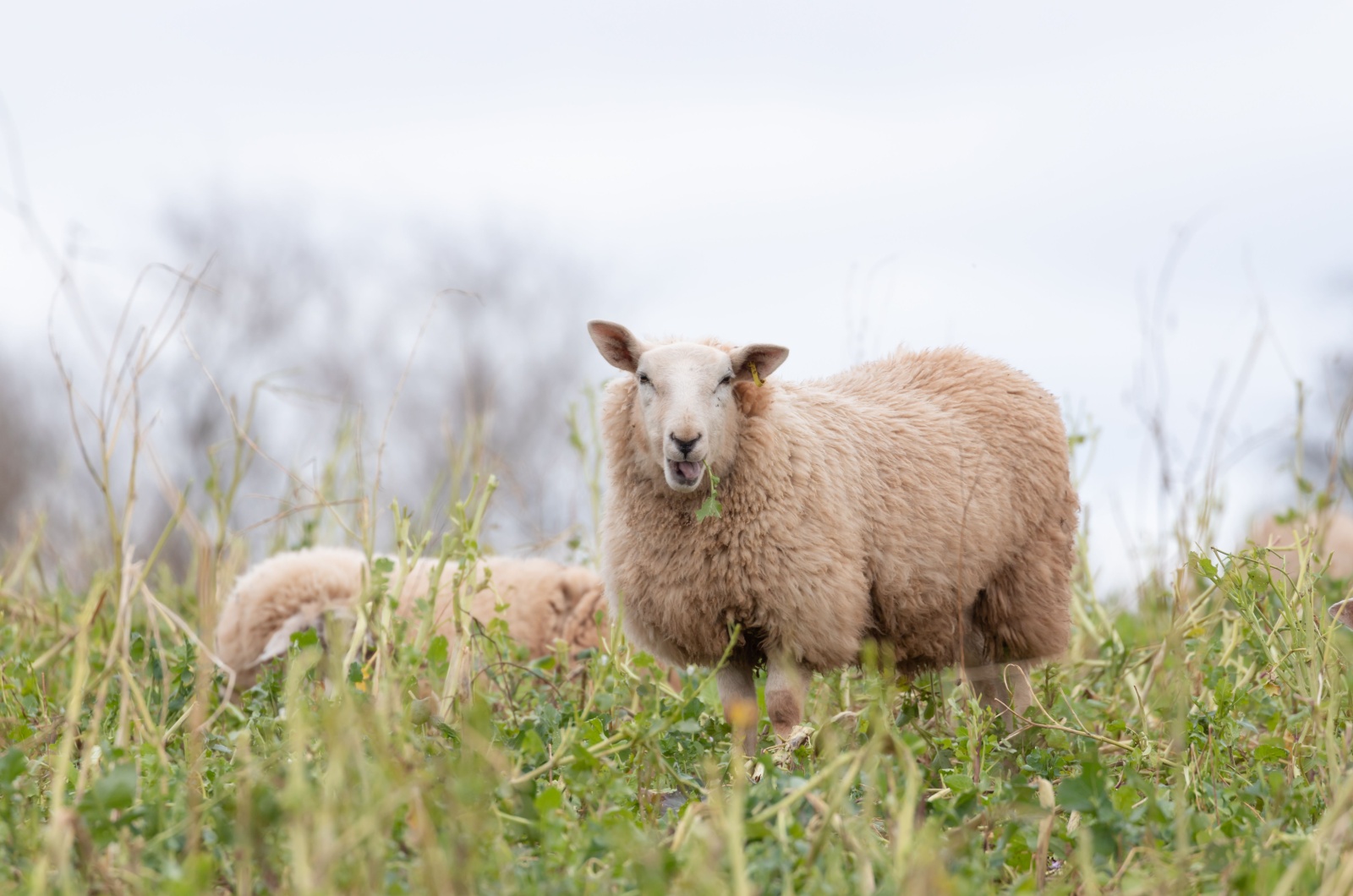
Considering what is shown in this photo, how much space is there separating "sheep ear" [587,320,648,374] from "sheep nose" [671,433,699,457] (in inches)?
19.6

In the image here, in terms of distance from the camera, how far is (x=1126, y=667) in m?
5.41

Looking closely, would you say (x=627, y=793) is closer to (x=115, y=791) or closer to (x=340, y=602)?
(x=115, y=791)

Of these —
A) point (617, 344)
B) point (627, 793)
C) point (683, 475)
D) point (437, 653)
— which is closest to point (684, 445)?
point (683, 475)

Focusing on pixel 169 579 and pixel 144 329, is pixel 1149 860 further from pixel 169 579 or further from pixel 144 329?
pixel 169 579

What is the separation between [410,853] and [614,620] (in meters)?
1.96

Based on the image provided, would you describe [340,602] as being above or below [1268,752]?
below

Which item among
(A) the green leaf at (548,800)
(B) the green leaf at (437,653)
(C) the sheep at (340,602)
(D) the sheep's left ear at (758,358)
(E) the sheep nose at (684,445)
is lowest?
(C) the sheep at (340,602)

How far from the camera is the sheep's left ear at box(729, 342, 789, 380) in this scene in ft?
14.1

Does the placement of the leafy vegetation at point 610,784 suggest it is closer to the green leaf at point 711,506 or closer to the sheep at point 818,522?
the sheep at point 818,522

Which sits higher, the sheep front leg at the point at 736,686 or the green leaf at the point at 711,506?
the green leaf at the point at 711,506

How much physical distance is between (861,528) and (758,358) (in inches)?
27.1

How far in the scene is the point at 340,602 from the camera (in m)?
6.13

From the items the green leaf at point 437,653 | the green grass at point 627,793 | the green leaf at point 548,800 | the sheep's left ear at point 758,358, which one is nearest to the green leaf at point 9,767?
the green grass at point 627,793

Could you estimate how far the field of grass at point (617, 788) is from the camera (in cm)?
Answer: 231
